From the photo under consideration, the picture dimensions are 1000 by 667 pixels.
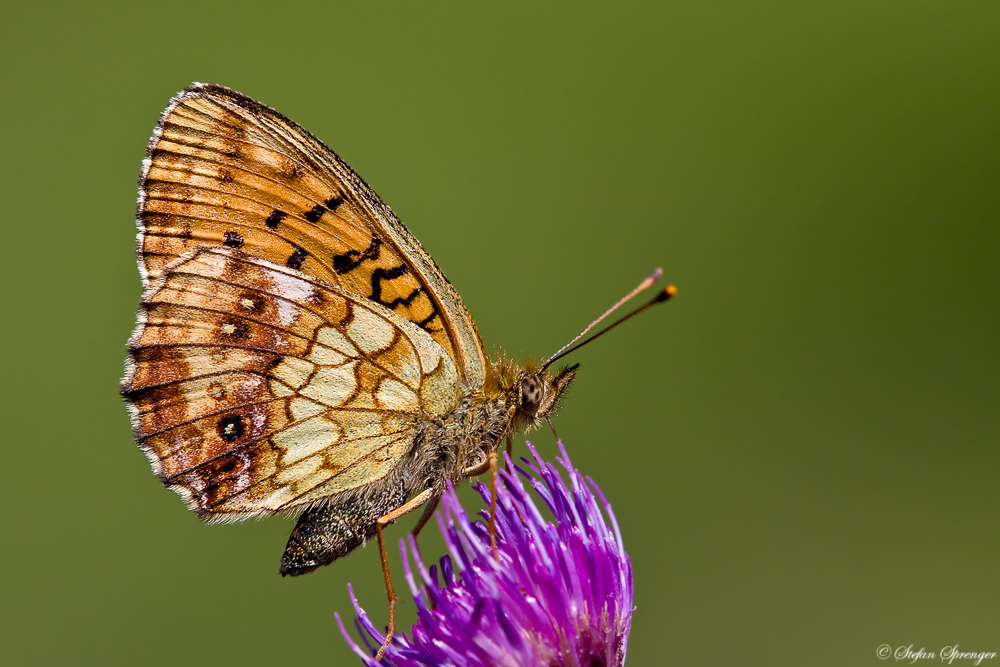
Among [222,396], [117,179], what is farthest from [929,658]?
[117,179]

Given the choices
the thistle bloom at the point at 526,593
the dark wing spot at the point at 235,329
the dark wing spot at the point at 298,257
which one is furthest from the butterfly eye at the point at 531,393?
the dark wing spot at the point at 235,329

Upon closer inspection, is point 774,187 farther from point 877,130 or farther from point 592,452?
point 592,452

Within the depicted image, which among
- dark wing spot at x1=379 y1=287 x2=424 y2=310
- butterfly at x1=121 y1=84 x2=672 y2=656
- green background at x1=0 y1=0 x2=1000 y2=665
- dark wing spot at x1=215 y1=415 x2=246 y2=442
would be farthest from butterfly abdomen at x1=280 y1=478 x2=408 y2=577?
green background at x1=0 y1=0 x2=1000 y2=665

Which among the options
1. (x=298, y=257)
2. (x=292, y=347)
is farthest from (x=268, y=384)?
(x=298, y=257)

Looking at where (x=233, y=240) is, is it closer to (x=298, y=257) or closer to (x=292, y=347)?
(x=298, y=257)

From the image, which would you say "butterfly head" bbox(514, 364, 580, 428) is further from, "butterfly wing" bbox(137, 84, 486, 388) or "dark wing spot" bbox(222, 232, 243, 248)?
"dark wing spot" bbox(222, 232, 243, 248)

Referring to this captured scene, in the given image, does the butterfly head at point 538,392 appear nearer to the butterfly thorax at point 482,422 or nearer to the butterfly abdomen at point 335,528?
the butterfly thorax at point 482,422
